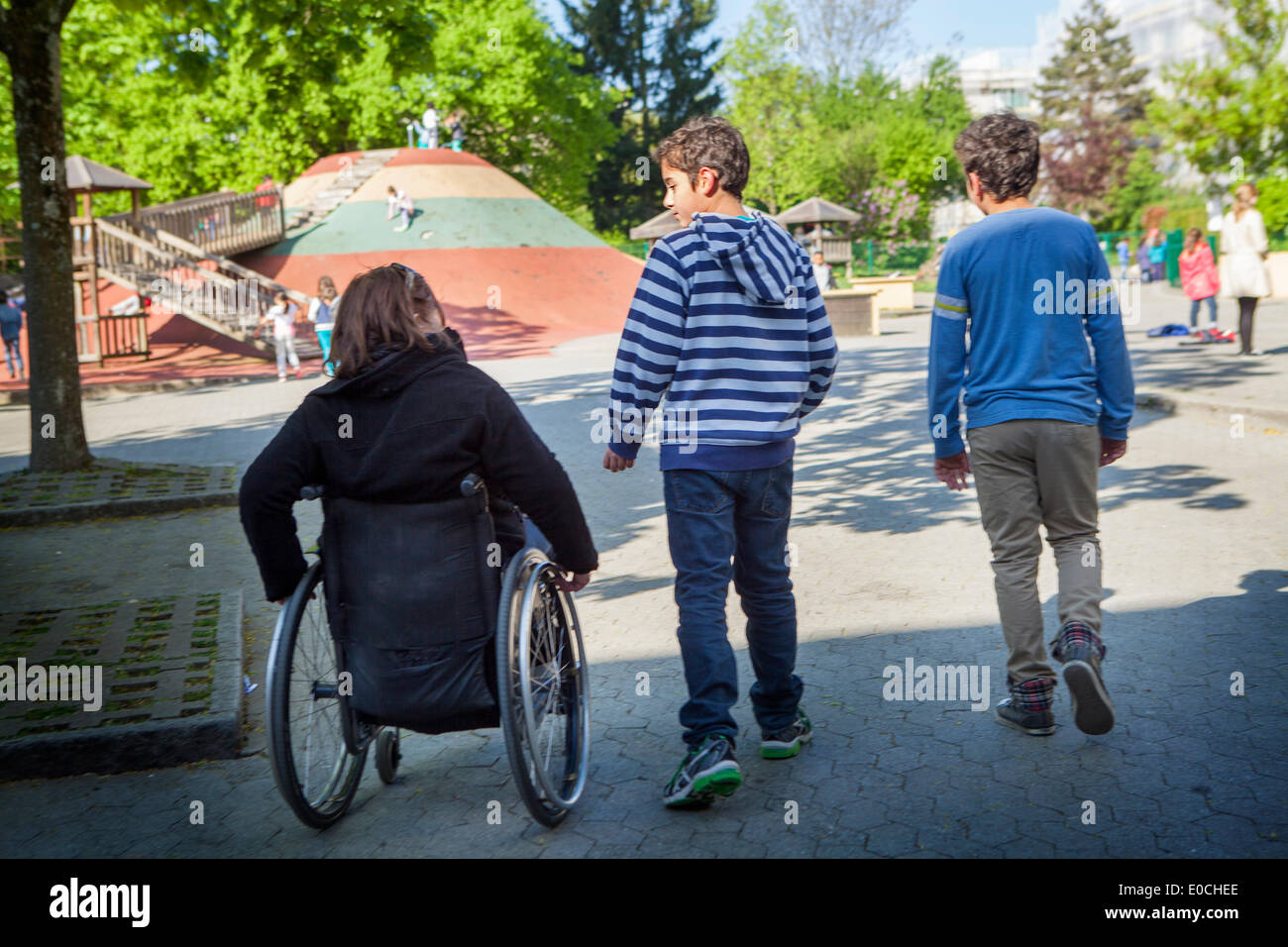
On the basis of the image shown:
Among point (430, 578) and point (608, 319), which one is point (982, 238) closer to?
point (430, 578)

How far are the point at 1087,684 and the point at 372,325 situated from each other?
2405 mm

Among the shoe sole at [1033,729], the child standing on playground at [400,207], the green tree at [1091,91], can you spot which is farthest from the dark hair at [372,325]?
the green tree at [1091,91]

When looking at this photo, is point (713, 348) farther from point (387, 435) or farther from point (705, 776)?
point (705, 776)

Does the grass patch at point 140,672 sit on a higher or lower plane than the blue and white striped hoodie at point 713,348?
lower

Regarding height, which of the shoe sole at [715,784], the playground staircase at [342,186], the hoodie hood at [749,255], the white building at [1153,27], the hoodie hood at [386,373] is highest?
the white building at [1153,27]

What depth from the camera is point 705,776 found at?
11.6 feet

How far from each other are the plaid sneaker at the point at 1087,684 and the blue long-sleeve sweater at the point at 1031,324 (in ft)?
2.37

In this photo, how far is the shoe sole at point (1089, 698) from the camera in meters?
3.74

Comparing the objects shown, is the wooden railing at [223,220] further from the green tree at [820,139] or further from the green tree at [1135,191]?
the green tree at [1135,191]

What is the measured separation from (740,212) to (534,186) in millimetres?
45996

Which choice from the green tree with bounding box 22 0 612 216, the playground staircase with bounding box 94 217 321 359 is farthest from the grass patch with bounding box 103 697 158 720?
the green tree with bounding box 22 0 612 216

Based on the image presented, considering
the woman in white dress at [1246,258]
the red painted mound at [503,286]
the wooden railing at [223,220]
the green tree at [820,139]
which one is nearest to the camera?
the woman in white dress at [1246,258]
